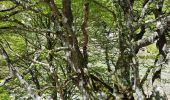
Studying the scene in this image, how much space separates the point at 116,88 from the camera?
347 inches

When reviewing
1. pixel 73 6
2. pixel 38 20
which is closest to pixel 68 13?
pixel 73 6

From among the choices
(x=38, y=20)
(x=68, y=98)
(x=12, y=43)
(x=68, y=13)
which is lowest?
(x=68, y=98)

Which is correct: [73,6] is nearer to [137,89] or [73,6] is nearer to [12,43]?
[12,43]

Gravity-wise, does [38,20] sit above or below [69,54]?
below

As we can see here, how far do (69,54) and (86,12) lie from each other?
102cm

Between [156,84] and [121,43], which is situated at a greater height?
[121,43]

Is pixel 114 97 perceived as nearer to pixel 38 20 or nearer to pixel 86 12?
pixel 86 12

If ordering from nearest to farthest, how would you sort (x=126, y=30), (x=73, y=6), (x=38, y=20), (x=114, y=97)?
(x=126, y=30) → (x=114, y=97) → (x=73, y=6) → (x=38, y=20)

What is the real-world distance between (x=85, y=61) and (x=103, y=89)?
168 centimetres

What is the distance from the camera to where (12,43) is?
67.7 ft

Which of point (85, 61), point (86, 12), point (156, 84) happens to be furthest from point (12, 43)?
point (86, 12)

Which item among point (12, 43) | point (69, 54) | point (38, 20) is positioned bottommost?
point (12, 43)

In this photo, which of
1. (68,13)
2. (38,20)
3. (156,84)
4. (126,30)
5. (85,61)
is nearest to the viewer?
(68,13)

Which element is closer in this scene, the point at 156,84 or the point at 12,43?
the point at 156,84
